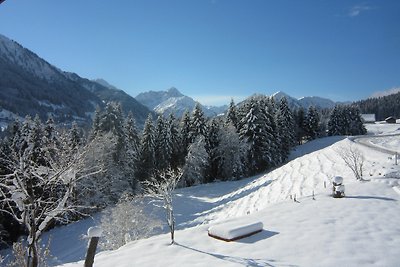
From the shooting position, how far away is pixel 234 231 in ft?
45.8

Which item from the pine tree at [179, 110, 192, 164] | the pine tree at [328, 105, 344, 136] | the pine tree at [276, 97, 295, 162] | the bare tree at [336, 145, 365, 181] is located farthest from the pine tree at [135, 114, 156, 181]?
the pine tree at [328, 105, 344, 136]

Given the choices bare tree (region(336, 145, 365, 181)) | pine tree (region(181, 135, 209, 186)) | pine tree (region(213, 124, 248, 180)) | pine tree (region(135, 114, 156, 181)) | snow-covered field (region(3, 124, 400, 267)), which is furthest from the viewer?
pine tree (region(135, 114, 156, 181))

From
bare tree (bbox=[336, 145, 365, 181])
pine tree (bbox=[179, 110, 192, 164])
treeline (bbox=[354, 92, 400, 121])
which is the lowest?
bare tree (bbox=[336, 145, 365, 181])

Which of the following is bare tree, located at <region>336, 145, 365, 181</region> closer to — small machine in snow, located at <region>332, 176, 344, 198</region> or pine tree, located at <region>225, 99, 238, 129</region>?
small machine in snow, located at <region>332, 176, 344, 198</region>

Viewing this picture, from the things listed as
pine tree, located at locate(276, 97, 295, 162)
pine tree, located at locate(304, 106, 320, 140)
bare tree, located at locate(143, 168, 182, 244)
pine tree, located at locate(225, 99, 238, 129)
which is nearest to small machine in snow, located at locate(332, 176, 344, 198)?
bare tree, located at locate(143, 168, 182, 244)

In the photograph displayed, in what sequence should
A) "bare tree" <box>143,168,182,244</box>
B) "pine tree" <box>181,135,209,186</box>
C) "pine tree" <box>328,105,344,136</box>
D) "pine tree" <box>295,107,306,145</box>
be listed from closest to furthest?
"bare tree" <box>143,168,182,244</box>, "pine tree" <box>181,135,209,186</box>, "pine tree" <box>295,107,306,145</box>, "pine tree" <box>328,105,344,136</box>

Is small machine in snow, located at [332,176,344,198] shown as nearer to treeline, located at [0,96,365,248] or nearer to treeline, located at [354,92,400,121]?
treeline, located at [0,96,365,248]

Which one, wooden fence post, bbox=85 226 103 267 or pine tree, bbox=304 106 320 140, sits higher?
pine tree, bbox=304 106 320 140

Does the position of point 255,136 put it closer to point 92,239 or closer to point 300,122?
point 300,122

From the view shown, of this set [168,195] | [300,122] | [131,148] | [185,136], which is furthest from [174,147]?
[300,122]

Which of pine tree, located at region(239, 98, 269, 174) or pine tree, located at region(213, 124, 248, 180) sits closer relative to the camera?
pine tree, located at region(213, 124, 248, 180)

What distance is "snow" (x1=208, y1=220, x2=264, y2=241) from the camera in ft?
45.8

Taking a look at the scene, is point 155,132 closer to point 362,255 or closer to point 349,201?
point 349,201

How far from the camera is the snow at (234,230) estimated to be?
14.0 m
